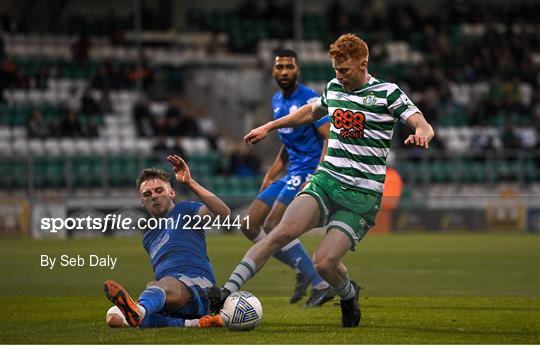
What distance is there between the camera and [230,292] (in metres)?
9.04

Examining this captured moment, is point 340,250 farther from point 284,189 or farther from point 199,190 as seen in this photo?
point 284,189

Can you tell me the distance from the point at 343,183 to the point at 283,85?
291cm

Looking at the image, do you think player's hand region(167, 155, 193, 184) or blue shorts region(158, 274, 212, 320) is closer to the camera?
player's hand region(167, 155, 193, 184)

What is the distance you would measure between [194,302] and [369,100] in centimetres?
215

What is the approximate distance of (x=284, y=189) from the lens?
1199 cm

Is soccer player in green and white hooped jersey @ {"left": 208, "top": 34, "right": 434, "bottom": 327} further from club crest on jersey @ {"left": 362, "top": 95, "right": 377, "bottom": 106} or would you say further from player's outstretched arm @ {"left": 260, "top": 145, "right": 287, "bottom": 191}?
player's outstretched arm @ {"left": 260, "top": 145, "right": 287, "bottom": 191}

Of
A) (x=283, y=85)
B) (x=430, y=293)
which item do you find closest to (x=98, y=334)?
(x=283, y=85)

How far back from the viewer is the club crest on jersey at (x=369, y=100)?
935 centimetres

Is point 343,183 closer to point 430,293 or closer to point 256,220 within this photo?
point 256,220

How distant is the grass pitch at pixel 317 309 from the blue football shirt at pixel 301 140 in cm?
125

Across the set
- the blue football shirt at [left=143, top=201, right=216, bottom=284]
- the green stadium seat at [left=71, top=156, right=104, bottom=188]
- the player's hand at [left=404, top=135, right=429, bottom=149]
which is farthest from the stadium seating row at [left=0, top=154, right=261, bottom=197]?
the player's hand at [left=404, top=135, right=429, bottom=149]

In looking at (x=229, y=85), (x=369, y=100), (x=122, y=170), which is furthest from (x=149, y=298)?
(x=229, y=85)

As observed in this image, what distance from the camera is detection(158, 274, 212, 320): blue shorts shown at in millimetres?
9391

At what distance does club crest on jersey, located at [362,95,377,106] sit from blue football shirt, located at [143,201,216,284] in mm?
1600
